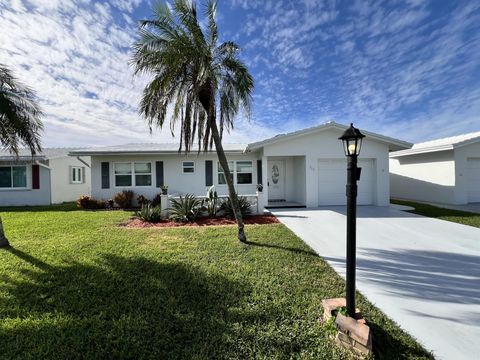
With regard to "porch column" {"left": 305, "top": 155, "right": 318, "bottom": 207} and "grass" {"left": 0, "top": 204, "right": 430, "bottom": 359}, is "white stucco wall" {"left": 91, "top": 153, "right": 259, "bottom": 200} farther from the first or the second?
"grass" {"left": 0, "top": 204, "right": 430, "bottom": 359}

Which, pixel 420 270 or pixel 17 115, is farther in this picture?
pixel 17 115

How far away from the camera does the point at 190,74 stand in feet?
20.3

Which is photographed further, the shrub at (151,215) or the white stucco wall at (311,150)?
the white stucco wall at (311,150)

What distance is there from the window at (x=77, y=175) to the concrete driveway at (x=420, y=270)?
18177 millimetres

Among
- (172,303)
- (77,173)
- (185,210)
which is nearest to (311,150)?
(185,210)

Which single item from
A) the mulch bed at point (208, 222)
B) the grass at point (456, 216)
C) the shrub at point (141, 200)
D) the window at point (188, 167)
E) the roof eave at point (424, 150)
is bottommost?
the mulch bed at point (208, 222)

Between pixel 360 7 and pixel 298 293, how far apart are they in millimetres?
9837

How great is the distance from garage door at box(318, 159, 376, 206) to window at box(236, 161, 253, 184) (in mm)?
4100

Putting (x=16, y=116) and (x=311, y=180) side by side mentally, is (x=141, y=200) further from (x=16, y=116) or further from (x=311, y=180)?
(x=311, y=180)

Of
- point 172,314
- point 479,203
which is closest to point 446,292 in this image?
point 172,314

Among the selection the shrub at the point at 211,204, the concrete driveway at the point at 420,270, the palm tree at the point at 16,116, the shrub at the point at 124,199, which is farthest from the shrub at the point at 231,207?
the palm tree at the point at 16,116

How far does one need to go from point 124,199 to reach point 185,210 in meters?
5.75

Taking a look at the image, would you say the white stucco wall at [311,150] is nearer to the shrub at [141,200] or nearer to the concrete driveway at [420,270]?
the concrete driveway at [420,270]

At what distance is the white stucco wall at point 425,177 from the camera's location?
43.7 feet
